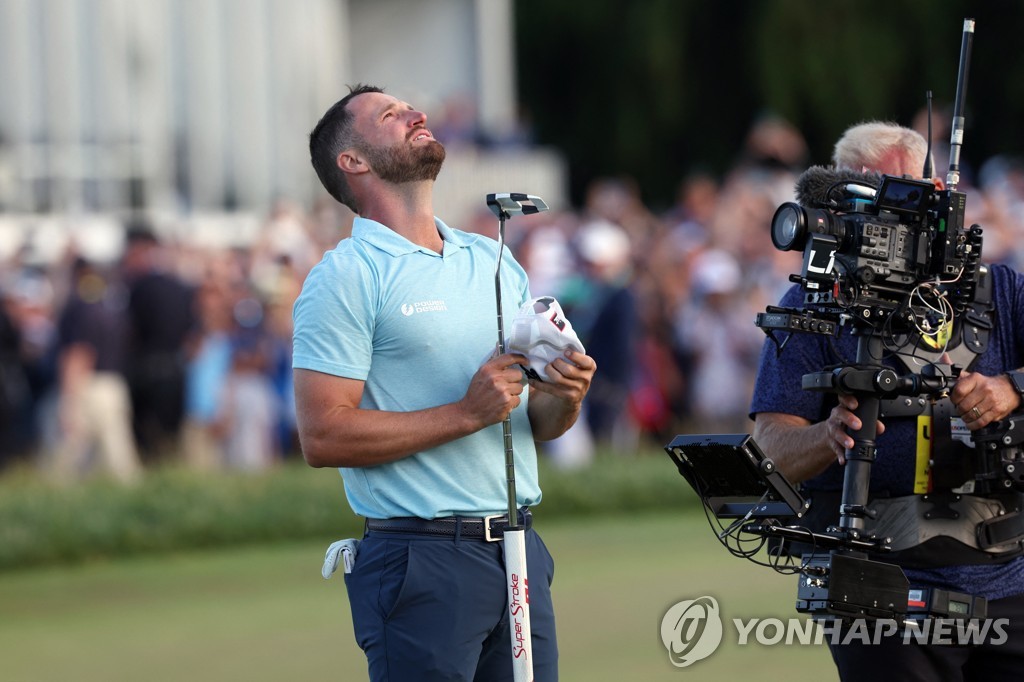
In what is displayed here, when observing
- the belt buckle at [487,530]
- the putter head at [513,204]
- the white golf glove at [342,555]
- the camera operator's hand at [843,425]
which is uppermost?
the putter head at [513,204]

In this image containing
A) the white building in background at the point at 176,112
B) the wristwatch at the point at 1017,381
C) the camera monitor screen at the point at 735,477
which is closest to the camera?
the camera monitor screen at the point at 735,477

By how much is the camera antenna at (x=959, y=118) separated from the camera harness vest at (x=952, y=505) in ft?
0.96

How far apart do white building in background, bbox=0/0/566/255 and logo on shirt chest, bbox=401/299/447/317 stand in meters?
17.7

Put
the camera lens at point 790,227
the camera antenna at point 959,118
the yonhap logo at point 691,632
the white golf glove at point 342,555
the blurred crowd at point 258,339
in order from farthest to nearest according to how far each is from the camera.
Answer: the blurred crowd at point 258,339
the yonhap logo at point 691,632
the white golf glove at point 342,555
the camera antenna at point 959,118
the camera lens at point 790,227

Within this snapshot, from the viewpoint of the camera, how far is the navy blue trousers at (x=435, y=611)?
4.80 m

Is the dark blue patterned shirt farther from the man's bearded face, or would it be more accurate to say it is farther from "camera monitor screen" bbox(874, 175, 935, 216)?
the man's bearded face

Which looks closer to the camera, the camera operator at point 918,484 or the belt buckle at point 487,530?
the camera operator at point 918,484

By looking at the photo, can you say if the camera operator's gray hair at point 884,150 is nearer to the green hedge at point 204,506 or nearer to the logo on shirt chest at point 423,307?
the logo on shirt chest at point 423,307

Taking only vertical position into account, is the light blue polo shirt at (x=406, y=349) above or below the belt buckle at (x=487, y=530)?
above

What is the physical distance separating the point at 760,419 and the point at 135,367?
37.9ft

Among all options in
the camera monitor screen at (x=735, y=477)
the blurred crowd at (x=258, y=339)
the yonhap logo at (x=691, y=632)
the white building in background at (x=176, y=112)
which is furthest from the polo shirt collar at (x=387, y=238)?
the white building in background at (x=176, y=112)

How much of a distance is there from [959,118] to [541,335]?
1309 millimetres

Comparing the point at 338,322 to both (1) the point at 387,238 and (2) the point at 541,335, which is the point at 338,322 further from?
(2) the point at 541,335

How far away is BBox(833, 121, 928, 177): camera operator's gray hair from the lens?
5.17 metres
